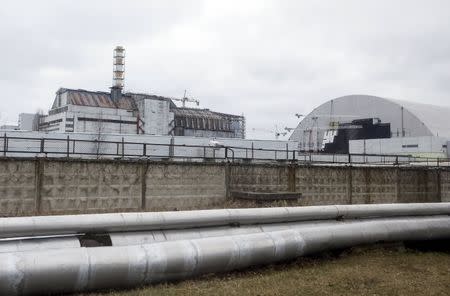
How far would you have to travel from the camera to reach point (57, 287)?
16.6 ft

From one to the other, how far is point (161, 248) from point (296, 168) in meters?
15.8

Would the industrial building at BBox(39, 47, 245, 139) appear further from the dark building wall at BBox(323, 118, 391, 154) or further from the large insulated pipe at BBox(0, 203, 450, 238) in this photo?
the large insulated pipe at BBox(0, 203, 450, 238)

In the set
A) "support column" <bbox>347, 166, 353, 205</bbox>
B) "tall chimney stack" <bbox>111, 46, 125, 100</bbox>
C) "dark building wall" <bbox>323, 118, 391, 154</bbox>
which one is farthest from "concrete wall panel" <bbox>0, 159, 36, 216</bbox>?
"dark building wall" <bbox>323, 118, 391, 154</bbox>

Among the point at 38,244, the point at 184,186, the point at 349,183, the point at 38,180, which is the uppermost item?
the point at 38,180

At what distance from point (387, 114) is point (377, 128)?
6124 millimetres

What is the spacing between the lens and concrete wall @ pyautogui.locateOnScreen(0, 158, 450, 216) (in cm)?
1519

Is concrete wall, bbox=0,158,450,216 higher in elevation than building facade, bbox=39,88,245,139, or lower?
lower

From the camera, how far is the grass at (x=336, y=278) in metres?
5.59

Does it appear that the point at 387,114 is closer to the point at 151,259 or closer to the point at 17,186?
the point at 17,186

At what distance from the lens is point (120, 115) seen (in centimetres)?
7131

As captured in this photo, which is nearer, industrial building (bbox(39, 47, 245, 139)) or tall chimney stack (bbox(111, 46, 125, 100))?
industrial building (bbox(39, 47, 245, 139))

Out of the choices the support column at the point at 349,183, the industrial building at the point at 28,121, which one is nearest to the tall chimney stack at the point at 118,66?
the industrial building at the point at 28,121

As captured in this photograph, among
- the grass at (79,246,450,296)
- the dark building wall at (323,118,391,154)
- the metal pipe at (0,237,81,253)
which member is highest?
the dark building wall at (323,118,391,154)

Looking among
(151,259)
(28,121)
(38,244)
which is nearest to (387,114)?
(28,121)
